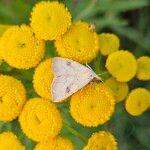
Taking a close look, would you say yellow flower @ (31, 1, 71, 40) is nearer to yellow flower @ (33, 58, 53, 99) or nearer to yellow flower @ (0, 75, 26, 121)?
yellow flower @ (33, 58, 53, 99)

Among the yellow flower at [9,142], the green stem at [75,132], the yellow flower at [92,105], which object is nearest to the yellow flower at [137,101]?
the yellow flower at [92,105]

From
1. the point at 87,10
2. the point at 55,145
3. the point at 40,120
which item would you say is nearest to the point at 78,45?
the point at 40,120

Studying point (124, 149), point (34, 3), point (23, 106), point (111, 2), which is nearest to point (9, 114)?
point (23, 106)

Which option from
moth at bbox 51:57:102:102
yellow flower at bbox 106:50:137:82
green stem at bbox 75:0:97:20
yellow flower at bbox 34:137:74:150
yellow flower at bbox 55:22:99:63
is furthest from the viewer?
green stem at bbox 75:0:97:20

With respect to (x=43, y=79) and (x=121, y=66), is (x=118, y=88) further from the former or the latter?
(x=43, y=79)

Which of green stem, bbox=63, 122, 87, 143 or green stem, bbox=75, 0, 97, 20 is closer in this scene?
green stem, bbox=63, 122, 87, 143

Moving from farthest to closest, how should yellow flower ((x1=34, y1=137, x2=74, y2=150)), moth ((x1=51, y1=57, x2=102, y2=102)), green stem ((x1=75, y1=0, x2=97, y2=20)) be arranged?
green stem ((x1=75, y1=0, x2=97, y2=20)) < yellow flower ((x1=34, y1=137, x2=74, y2=150)) < moth ((x1=51, y1=57, x2=102, y2=102))

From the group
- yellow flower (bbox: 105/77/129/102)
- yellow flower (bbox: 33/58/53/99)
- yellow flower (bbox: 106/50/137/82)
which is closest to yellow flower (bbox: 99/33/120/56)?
yellow flower (bbox: 106/50/137/82)
